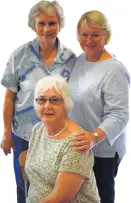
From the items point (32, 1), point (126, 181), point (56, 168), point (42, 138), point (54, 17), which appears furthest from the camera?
point (126, 181)

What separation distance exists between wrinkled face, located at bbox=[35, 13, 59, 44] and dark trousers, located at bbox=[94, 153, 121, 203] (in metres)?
0.68

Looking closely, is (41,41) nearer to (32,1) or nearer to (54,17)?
(54,17)

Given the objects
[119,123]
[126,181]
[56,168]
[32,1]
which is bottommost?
[126,181]

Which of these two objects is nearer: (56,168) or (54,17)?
(56,168)

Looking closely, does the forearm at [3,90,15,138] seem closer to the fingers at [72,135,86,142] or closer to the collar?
the collar

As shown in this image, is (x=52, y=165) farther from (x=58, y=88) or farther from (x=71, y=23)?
(x=71, y=23)

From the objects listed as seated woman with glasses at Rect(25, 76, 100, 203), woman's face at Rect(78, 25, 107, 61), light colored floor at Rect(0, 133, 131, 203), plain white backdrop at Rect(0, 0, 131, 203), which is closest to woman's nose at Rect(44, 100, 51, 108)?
seated woman with glasses at Rect(25, 76, 100, 203)

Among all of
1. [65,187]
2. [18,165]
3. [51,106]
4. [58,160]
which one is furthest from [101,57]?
[18,165]

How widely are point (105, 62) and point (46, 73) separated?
325 mm

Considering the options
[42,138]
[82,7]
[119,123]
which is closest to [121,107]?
[119,123]

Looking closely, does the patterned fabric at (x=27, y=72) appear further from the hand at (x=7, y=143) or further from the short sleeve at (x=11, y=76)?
the hand at (x=7, y=143)

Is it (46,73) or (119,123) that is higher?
(46,73)

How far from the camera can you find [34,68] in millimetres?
2076

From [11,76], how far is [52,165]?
622mm
